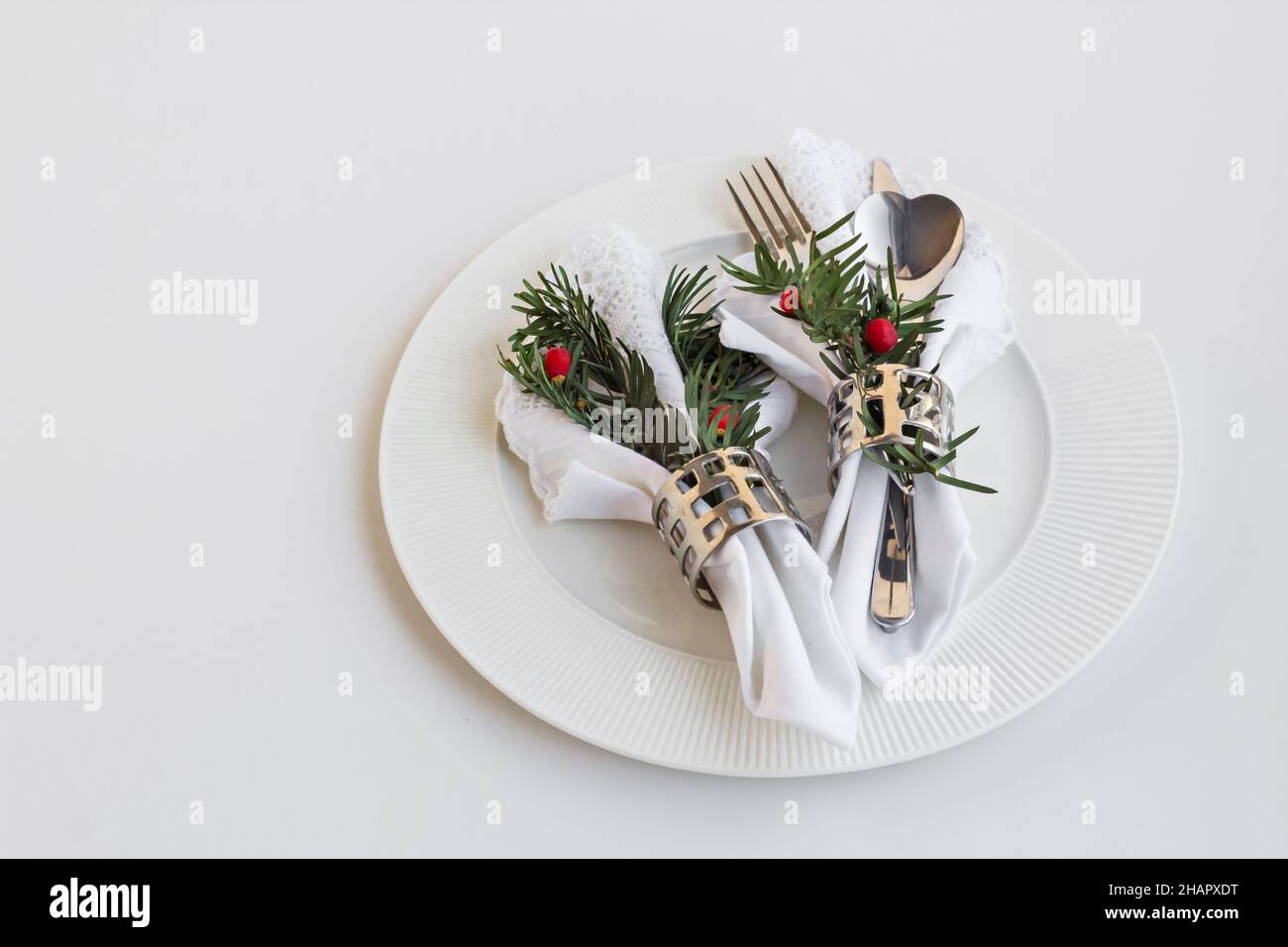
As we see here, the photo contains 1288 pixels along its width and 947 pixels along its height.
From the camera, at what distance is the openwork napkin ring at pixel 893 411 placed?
2.44ft

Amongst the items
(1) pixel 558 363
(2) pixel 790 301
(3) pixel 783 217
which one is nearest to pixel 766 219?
(3) pixel 783 217

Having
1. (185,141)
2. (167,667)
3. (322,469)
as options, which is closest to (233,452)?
(322,469)

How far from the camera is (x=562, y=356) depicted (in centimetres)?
80

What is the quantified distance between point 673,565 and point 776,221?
350 millimetres

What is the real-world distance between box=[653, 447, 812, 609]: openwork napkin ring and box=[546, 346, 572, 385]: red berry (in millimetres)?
128

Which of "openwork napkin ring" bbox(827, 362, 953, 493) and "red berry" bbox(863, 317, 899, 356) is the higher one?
"red berry" bbox(863, 317, 899, 356)

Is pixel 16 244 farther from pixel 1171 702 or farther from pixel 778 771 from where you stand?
pixel 1171 702

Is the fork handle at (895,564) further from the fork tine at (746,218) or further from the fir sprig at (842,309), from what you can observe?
the fork tine at (746,218)

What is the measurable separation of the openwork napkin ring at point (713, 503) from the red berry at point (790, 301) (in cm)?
14

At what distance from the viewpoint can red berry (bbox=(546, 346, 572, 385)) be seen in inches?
31.4

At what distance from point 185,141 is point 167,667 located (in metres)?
0.61

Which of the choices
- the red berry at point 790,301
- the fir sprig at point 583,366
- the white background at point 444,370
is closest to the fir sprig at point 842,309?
the red berry at point 790,301

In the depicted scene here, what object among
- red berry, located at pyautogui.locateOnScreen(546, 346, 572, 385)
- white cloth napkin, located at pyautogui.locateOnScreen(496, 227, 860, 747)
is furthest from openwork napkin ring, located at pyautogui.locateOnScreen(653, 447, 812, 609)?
red berry, located at pyautogui.locateOnScreen(546, 346, 572, 385)

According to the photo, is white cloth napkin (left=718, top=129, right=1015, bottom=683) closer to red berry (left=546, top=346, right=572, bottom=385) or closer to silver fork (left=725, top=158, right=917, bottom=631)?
silver fork (left=725, top=158, right=917, bottom=631)
